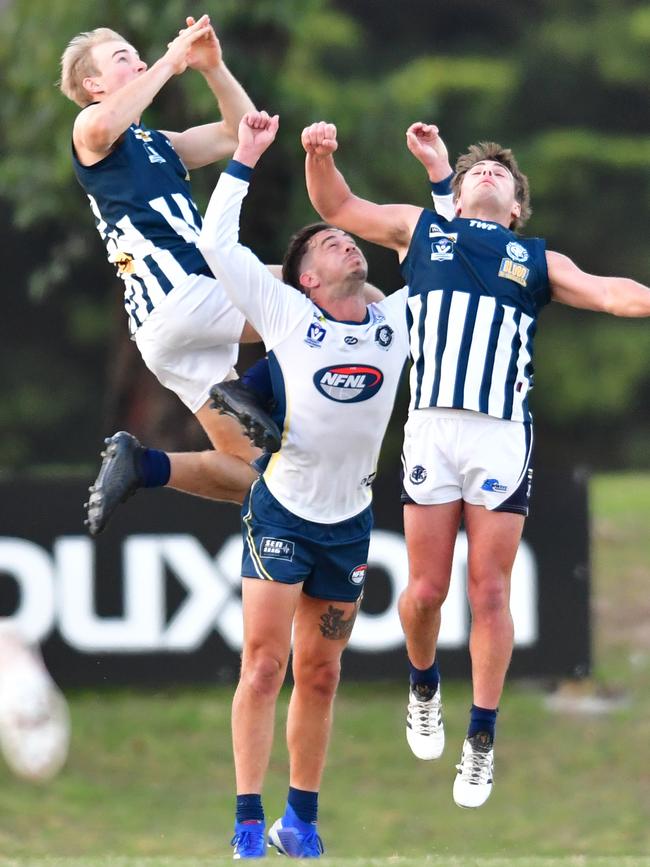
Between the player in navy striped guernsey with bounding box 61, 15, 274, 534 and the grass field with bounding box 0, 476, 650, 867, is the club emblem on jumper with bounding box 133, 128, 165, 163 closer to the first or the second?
the player in navy striped guernsey with bounding box 61, 15, 274, 534

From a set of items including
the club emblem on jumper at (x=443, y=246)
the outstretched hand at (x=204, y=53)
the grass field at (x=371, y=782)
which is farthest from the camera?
the grass field at (x=371, y=782)

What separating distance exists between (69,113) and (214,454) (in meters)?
5.08

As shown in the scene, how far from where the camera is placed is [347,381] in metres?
5.83

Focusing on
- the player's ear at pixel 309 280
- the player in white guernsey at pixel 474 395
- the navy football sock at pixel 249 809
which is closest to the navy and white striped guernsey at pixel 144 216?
the player's ear at pixel 309 280

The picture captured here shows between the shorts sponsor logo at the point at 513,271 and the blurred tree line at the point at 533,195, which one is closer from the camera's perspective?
the shorts sponsor logo at the point at 513,271

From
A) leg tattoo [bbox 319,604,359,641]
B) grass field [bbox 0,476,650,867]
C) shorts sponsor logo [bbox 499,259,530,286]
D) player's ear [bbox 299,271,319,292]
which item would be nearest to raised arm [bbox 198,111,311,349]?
player's ear [bbox 299,271,319,292]

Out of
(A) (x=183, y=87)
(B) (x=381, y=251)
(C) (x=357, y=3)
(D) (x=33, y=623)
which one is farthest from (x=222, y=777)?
(C) (x=357, y=3)

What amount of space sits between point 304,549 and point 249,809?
91cm

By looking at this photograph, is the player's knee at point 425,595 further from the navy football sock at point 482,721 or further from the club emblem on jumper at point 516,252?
the club emblem on jumper at point 516,252

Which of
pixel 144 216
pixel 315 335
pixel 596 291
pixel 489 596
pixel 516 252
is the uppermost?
pixel 144 216

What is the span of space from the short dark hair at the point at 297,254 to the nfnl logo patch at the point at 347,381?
38 centimetres

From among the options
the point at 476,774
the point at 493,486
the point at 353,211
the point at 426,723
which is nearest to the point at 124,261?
the point at 353,211

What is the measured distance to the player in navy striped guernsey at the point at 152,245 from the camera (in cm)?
616

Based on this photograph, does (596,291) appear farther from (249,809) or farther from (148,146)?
(249,809)
